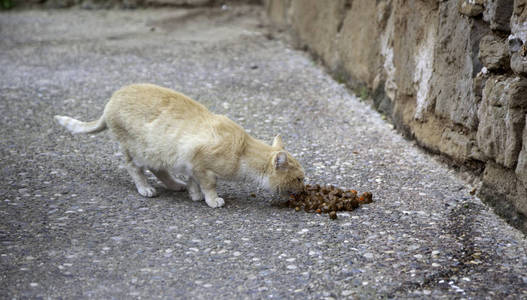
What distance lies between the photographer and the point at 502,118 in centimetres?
379

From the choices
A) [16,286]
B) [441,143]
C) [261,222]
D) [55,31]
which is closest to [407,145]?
[441,143]

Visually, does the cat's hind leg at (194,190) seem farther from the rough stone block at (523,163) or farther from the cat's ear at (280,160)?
the rough stone block at (523,163)

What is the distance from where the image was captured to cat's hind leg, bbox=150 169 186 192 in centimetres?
445

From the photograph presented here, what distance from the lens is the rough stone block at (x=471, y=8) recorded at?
4078 millimetres

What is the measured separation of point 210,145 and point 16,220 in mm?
1353

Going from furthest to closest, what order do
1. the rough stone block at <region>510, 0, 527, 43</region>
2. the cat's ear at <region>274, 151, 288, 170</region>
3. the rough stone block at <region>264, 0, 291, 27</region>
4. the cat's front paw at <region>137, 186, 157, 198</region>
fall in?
1. the rough stone block at <region>264, 0, 291, 27</region>
2. the cat's front paw at <region>137, 186, 157, 198</region>
3. the cat's ear at <region>274, 151, 288, 170</region>
4. the rough stone block at <region>510, 0, 527, 43</region>

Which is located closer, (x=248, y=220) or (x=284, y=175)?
(x=248, y=220)

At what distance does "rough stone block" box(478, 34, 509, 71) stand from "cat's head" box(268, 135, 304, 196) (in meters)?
1.47

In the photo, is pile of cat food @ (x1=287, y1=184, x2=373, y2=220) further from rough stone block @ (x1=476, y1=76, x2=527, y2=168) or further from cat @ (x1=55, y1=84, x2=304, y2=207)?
rough stone block @ (x1=476, y1=76, x2=527, y2=168)

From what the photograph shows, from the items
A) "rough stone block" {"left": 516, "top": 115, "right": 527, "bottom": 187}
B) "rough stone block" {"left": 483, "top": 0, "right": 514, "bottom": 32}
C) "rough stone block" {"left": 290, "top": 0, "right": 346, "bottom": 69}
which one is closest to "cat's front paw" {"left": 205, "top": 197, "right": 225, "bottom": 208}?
"rough stone block" {"left": 516, "top": 115, "right": 527, "bottom": 187}

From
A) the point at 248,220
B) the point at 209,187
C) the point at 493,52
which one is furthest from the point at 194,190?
the point at 493,52

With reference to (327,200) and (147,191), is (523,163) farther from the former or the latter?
(147,191)

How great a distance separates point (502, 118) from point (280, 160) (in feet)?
4.80

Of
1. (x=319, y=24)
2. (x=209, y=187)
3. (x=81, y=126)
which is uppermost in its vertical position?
(x=319, y=24)
